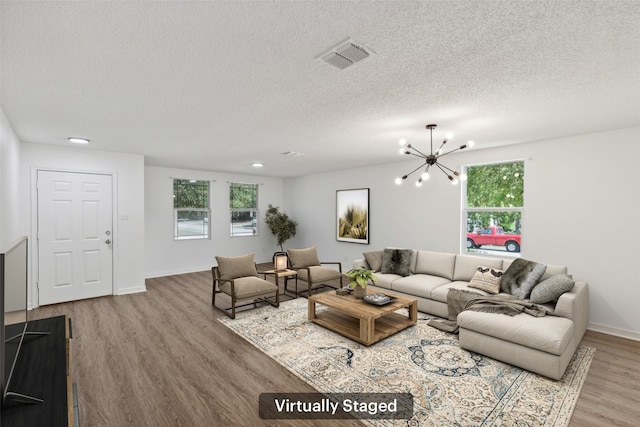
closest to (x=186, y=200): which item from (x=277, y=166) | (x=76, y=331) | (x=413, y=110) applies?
(x=277, y=166)

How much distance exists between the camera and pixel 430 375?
2.63 meters

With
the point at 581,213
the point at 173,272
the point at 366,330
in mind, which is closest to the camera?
the point at 366,330

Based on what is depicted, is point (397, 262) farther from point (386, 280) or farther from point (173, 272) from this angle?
point (173, 272)

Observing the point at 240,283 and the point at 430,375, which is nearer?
the point at 430,375

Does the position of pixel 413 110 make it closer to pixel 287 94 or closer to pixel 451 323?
pixel 287 94

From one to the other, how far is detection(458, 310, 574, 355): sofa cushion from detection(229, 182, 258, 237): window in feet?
20.1

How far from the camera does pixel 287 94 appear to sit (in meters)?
2.58

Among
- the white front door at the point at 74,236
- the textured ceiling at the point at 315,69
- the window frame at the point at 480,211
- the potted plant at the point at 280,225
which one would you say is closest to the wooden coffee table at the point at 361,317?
the window frame at the point at 480,211

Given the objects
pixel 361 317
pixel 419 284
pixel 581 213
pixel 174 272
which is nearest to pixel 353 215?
pixel 419 284

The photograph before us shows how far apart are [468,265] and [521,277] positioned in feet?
2.65

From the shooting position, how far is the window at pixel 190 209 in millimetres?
6949

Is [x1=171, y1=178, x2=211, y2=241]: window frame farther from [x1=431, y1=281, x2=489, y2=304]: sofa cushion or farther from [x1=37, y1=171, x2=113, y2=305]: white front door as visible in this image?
[x1=431, y1=281, x2=489, y2=304]: sofa cushion

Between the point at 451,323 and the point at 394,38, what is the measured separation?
3331mm

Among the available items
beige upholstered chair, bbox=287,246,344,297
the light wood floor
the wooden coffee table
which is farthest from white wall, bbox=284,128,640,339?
the wooden coffee table
